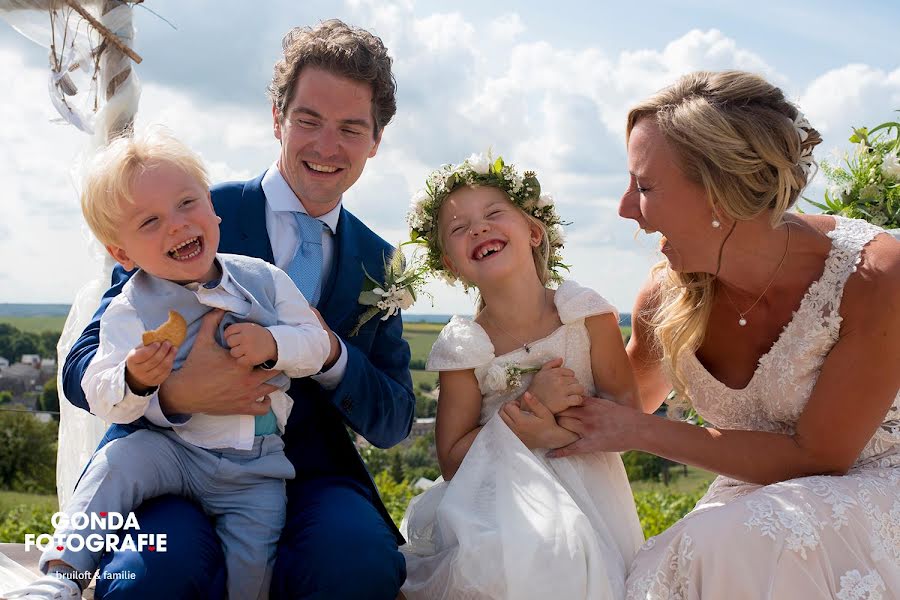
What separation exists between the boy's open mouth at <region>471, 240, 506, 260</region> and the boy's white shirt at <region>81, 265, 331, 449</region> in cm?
87

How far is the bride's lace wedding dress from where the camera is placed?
2.72 meters

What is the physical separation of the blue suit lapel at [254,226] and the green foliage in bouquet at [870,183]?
2668 millimetres

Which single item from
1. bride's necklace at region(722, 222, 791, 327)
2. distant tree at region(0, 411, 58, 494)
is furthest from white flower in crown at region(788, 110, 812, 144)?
distant tree at region(0, 411, 58, 494)

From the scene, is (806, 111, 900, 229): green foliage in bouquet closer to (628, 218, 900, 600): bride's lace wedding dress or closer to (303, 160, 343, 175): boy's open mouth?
(628, 218, 900, 600): bride's lace wedding dress

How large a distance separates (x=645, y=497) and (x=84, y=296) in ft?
18.2

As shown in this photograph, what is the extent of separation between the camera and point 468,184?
3.85 meters

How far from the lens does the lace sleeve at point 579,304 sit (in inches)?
147

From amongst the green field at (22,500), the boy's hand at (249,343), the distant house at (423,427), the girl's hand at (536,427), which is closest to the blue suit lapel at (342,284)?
the boy's hand at (249,343)

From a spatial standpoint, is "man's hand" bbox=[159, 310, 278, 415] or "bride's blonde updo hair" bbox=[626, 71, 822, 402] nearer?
"man's hand" bbox=[159, 310, 278, 415]

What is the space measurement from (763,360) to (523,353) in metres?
0.97

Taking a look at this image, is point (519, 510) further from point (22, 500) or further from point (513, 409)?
point (22, 500)

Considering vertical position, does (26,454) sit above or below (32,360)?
below

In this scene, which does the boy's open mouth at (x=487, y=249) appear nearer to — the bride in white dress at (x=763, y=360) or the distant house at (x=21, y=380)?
the bride in white dress at (x=763, y=360)

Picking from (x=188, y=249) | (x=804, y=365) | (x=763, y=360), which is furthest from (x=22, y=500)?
(x=804, y=365)
